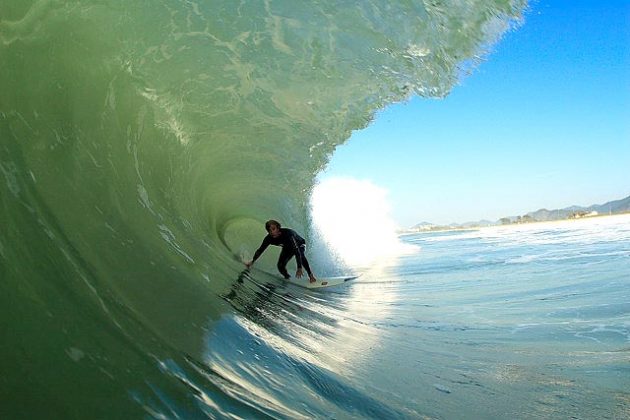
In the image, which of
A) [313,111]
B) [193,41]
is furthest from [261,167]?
[193,41]

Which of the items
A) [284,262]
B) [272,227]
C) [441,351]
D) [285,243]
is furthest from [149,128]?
[441,351]

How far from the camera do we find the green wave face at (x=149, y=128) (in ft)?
6.98

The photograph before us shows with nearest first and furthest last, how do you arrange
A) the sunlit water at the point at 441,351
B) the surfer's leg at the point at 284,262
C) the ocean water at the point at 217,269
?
the ocean water at the point at 217,269 → the sunlit water at the point at 441,351 → the surfer's leg at the point at 284,262

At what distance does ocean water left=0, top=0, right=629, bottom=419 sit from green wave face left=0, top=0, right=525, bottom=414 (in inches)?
0.7

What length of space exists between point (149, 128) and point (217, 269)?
78.4 inches

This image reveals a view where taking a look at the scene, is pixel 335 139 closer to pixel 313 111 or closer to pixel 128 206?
pixel 313 111

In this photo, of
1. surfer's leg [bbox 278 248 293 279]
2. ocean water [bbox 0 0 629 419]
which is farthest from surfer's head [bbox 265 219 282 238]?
ocean water [bbox 0 0 629 419]

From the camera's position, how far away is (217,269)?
5.77 meters

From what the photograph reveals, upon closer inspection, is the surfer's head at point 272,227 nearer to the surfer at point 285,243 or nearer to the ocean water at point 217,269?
the surfer at point 285,243

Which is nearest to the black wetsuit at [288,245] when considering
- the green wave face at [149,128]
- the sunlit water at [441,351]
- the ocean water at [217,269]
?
the ocean water at [217,269]

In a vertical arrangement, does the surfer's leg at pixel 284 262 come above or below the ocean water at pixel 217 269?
below

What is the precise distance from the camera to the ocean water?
210cm

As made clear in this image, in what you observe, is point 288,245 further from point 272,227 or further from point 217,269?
point 217,269

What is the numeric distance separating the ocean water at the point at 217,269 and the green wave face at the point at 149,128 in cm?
2
